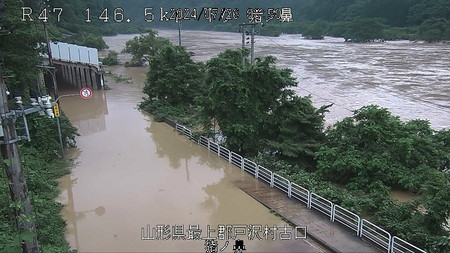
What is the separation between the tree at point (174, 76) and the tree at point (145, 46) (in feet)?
81.9

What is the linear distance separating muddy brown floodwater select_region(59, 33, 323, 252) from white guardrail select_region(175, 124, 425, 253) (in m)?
0.39

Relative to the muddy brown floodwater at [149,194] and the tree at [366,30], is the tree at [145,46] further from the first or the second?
the tree at [366,30]

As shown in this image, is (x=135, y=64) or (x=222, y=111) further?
(x=135, y=64)

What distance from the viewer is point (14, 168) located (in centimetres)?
608

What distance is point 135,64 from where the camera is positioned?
5019 cm

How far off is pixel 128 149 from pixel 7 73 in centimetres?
561

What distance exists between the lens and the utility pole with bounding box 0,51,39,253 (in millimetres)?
5809

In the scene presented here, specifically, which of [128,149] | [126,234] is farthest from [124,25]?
[126,234]

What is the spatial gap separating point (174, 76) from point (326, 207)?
48.8 ft

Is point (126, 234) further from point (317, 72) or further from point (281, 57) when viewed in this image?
point (281, 57)

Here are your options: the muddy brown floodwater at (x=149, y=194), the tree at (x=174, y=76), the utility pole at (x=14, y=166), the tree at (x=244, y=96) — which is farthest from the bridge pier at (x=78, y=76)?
the utility pole at (x=14, y=166)

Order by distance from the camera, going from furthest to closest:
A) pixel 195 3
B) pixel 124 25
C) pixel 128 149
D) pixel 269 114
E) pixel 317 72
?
1. pixel 195 3
2. pixel 124 25
3. pixel 317 72
4. pixel 128 149
5. pixel 269 114
